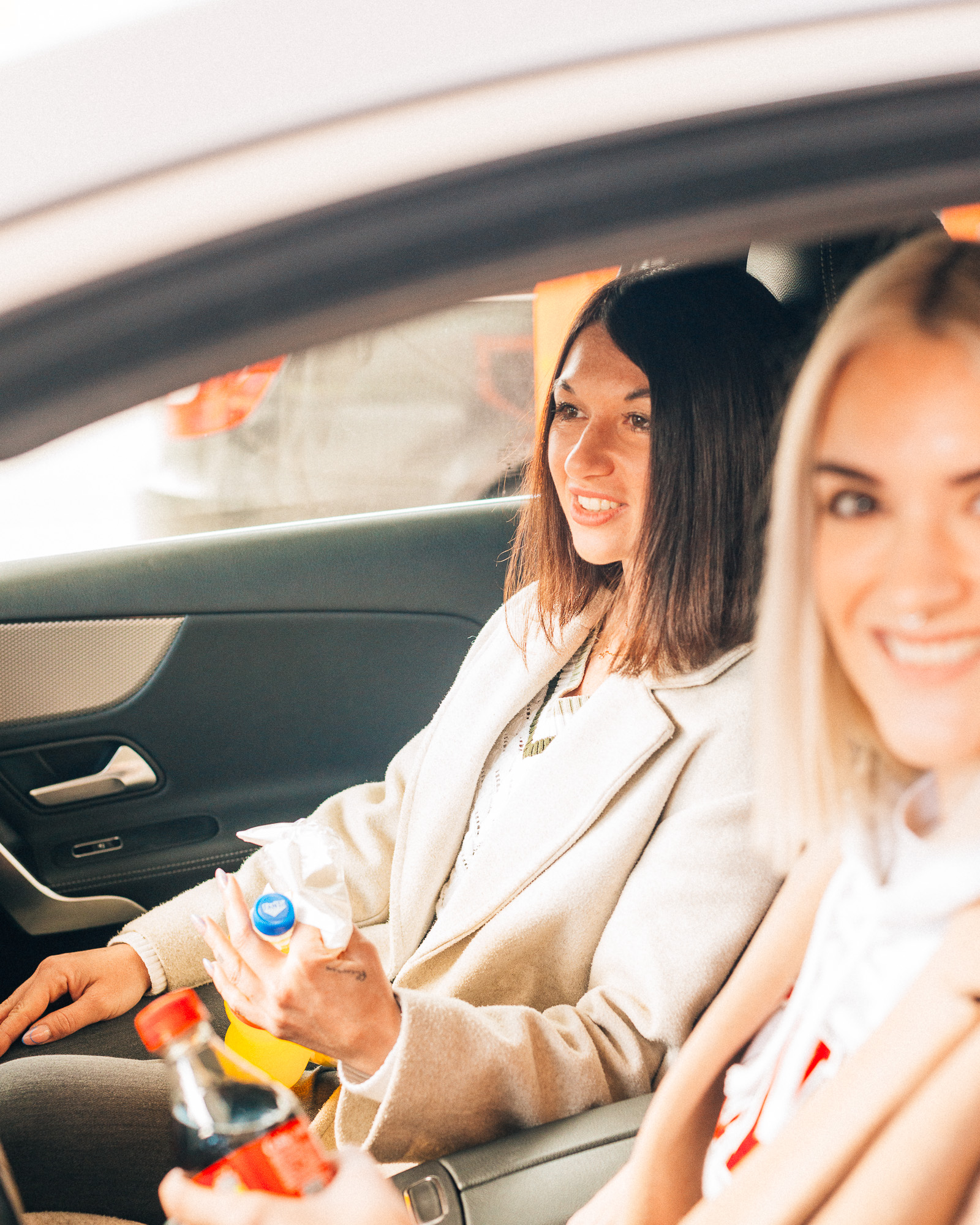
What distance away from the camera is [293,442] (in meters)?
2.72

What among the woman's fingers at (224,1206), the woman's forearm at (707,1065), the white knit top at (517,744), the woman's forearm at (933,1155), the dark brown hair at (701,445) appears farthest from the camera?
the white knit top at (517,744)

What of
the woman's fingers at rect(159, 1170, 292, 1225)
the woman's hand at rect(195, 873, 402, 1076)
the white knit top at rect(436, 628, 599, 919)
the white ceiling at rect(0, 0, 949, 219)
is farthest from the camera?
the white knit top at rect(436, 628, 599, 919)

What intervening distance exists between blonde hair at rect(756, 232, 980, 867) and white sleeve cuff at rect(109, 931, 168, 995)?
115 cm

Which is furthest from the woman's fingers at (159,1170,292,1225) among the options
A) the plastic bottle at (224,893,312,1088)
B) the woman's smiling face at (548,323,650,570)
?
the woman's smiling face at (548,323,650,570)

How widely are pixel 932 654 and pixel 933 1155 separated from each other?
27cm

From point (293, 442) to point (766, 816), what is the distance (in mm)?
2143

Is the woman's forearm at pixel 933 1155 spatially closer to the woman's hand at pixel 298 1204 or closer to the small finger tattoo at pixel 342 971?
the woman's hand at pixel 298 1204

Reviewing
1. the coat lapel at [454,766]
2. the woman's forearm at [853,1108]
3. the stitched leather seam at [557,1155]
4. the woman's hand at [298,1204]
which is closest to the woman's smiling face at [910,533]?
the woman's forearm at [853,1108]

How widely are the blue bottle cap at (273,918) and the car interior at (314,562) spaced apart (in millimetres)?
294

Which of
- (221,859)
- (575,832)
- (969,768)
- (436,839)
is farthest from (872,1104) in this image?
(221,859)

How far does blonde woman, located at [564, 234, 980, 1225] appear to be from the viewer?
0.58 metres

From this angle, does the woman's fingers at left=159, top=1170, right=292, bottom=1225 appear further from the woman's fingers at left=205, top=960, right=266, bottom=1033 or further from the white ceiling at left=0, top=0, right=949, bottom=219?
the white ceiling at left=0, top=0, right=949, bottom=219

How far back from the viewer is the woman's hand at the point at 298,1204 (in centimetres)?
69

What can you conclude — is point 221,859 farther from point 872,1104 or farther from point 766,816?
point 872,1104
